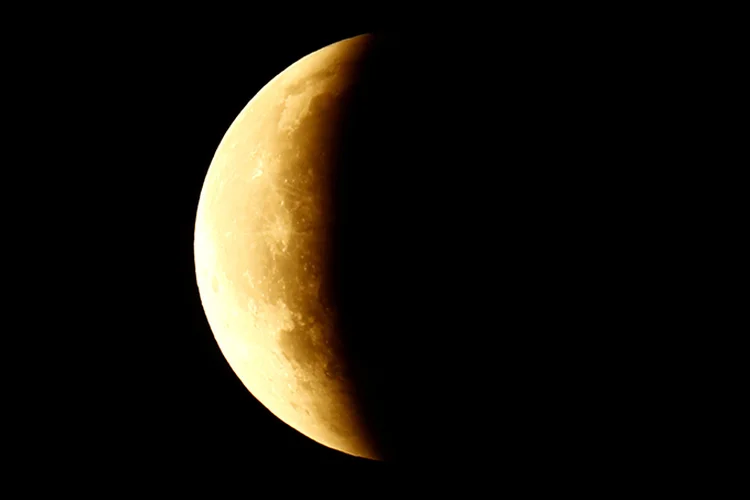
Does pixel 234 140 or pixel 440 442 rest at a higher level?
pixel 234 140


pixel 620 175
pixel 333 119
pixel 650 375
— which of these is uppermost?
pixel 333 119

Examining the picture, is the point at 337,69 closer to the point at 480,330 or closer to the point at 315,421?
the point at 480,330

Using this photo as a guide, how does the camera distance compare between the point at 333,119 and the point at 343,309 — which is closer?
the point at 343,309

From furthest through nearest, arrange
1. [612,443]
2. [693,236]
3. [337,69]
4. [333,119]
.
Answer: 1. [337,69]
2. [333,119]
3. [612,443]
4. [693,236]

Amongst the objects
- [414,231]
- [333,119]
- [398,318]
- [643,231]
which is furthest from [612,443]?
[333,119]

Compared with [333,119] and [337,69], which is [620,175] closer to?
[333,119]

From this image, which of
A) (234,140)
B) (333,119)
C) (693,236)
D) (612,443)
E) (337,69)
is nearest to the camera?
(693,236)

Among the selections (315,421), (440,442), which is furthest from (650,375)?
(315,421)
